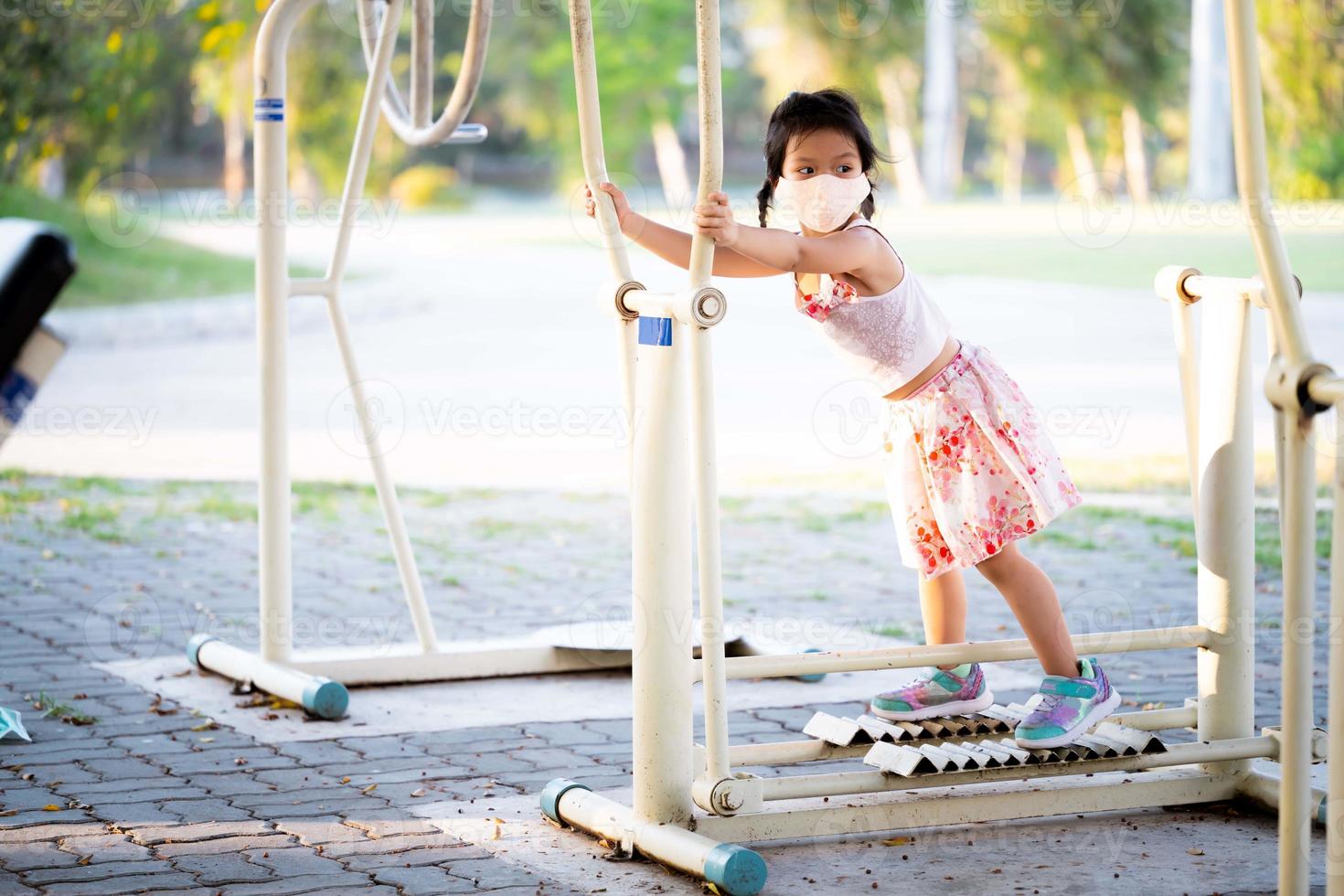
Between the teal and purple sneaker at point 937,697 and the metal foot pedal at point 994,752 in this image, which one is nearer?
the metal foot pedal at point 994,752

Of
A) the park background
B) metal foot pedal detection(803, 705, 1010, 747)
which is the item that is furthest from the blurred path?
metal foot pedal detection(803, 705, 1010, 747)

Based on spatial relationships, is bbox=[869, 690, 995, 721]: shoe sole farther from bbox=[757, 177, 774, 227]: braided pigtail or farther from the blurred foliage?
the blurred foliage

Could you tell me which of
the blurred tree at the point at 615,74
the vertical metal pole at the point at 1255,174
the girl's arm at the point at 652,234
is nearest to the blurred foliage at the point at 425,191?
the blurred tree at the point at 615,74

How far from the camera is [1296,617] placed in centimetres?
229

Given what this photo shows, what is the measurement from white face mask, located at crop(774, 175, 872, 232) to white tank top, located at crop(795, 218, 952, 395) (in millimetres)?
44

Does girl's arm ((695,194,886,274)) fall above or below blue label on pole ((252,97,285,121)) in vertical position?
below

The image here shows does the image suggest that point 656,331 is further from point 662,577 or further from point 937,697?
point 937,697

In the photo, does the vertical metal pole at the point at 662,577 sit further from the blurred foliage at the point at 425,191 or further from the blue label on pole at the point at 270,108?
the blurred foliage at the point at 425,191

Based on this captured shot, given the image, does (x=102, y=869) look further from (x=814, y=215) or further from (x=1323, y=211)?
(x=1323, y=211)

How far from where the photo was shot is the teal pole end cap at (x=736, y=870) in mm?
2814

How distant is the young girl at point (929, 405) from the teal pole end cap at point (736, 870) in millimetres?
642

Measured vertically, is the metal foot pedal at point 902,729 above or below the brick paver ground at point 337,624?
above

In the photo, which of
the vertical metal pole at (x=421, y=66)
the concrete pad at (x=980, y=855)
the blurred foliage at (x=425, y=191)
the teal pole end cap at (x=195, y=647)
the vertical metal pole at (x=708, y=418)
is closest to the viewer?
the vertical metal pole at (x=708, y=418)

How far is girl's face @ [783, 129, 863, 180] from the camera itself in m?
3.20
